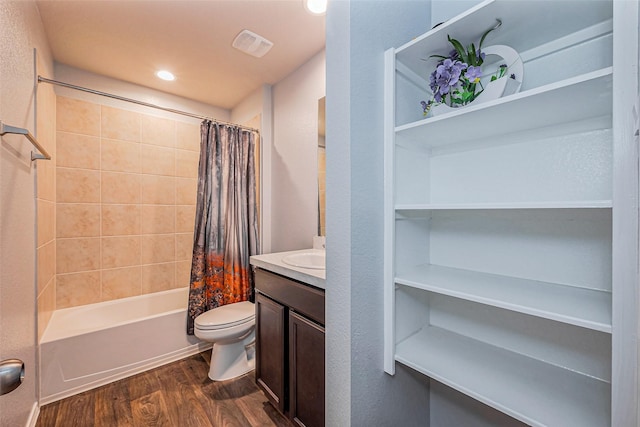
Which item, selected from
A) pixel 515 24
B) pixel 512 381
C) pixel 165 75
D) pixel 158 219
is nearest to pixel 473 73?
pixel 515 24

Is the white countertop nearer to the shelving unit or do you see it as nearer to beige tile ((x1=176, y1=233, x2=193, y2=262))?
the shelving unit

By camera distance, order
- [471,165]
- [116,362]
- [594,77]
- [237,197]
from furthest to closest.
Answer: [237,197] → [116,362] → [471,165] → [594,77]

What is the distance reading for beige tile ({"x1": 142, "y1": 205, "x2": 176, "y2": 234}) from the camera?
2607 millimetres

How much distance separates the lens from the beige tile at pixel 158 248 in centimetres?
261

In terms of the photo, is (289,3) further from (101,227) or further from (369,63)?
(101,227)

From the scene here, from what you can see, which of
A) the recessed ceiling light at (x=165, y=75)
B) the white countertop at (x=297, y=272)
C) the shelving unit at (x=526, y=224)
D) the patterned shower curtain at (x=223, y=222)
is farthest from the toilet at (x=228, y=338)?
the recessed ceiling light at (x=165, y=75)

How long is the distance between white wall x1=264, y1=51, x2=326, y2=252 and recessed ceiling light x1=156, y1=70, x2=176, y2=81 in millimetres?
913

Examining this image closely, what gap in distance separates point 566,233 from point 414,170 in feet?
1.77

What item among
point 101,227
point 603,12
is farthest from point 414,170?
point 101,227

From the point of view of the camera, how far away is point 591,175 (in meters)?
0.80

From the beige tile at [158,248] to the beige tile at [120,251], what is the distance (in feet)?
0.22

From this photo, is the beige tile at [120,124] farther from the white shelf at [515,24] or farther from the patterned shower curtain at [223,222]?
the white shelf at [515,24]

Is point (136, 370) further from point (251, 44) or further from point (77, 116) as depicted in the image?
point (251, 44)

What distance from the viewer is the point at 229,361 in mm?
1919
